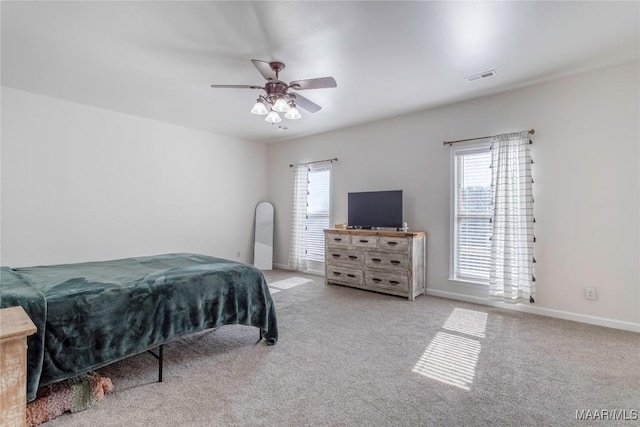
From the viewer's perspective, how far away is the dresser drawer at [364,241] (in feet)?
14.7

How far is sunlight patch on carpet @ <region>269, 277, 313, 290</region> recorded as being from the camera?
4.84 meters

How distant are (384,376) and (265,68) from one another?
2656mm

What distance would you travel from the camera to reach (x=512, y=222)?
362cm

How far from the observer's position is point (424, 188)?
4473 mm

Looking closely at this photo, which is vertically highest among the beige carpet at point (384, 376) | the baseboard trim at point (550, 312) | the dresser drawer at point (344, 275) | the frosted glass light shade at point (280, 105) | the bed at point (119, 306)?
the frosted glass light shade at point (280, 105)

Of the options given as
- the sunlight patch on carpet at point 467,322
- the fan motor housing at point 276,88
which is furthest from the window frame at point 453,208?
the fan motor housing at point 276,88

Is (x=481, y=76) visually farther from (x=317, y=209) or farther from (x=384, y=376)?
(x=317, y=209)

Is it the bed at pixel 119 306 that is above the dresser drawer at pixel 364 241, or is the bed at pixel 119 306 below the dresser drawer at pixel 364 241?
below

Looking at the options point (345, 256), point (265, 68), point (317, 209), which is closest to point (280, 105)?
point (265, 68)

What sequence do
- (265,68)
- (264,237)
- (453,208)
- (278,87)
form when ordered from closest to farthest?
(265,68), (278,87), (453,208), (264,237)

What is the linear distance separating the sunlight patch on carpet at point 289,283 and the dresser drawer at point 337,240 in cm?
82

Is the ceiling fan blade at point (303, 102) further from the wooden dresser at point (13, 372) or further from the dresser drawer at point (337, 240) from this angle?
the wooden dresser at point (13, 372)

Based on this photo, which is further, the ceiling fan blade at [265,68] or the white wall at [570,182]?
the white wall at [570,182]

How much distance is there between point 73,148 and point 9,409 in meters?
4.14
